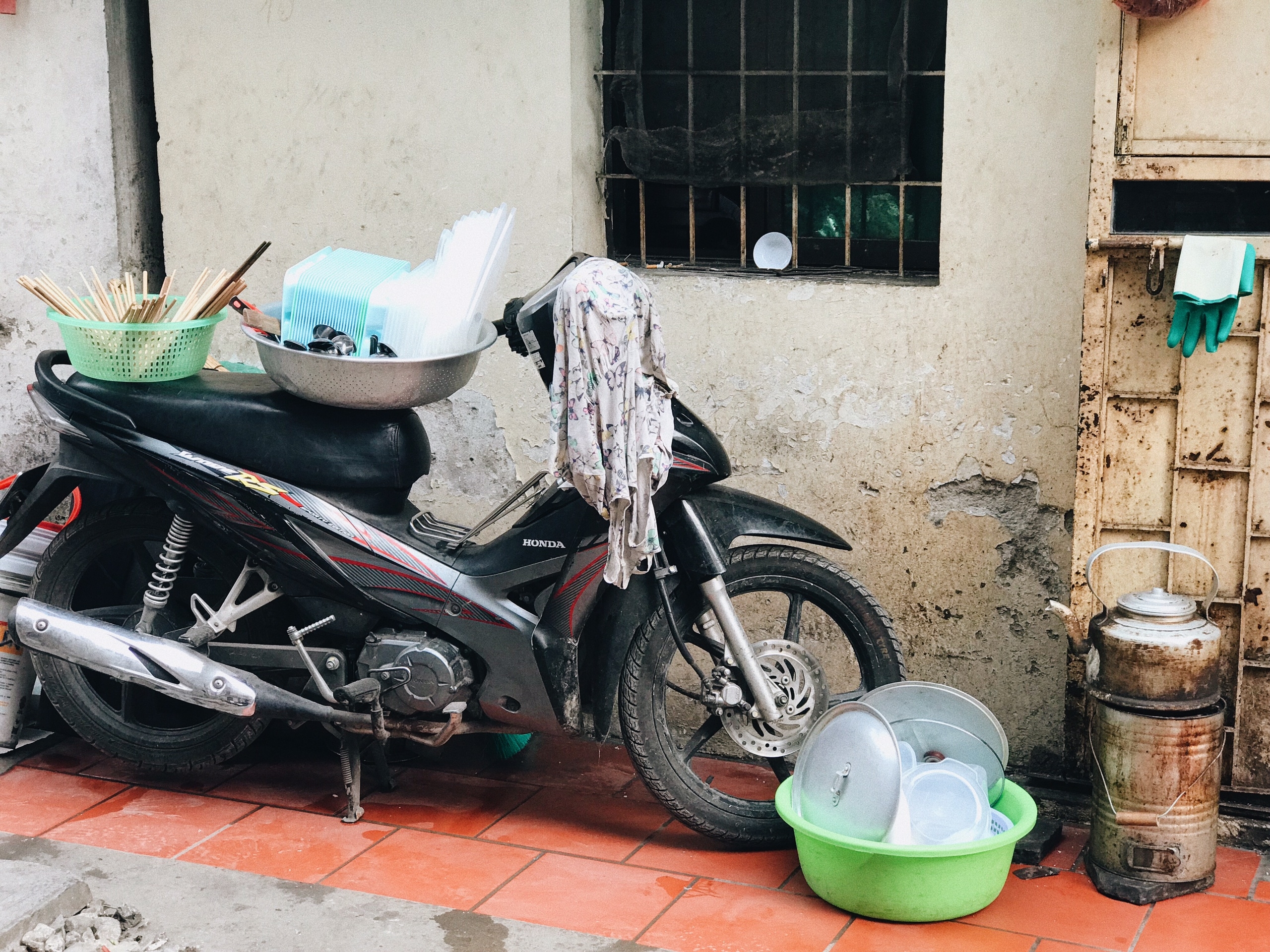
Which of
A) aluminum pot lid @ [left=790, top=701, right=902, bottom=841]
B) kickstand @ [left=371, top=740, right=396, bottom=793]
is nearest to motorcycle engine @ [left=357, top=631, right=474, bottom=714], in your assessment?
kickstand @ [left=371, top=740, right=396, bottom=793]

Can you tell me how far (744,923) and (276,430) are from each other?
1857mm

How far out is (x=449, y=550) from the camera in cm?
398

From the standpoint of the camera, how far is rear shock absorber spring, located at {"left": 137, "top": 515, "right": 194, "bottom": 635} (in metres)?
4.02

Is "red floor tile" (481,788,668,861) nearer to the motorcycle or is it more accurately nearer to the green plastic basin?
the motorcycle

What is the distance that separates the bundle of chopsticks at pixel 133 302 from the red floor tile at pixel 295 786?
4.84ft

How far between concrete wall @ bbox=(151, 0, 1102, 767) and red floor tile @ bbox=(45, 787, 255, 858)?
1.28m

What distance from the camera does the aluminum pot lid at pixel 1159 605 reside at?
3488 millimetres

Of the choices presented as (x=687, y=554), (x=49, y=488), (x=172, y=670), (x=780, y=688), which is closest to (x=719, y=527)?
(x=687, y=554)

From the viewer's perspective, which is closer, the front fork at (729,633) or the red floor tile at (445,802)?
the front fork at (729,633)

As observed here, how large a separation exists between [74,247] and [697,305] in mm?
2336

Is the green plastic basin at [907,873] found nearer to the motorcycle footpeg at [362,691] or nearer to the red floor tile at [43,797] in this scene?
the motorcycle footpeg at [362,691]

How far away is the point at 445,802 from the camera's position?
4219 millimetres

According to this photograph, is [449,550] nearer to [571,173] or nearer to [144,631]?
[144,631]

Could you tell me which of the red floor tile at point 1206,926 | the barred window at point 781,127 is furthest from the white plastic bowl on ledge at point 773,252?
the red floor tile at point 1206,926
